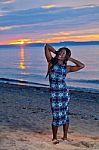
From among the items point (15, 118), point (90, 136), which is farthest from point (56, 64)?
point (15, 118)

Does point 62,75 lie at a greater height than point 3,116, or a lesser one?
greater

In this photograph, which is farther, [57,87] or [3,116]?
[3,116]

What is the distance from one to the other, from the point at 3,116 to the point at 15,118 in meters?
0.46

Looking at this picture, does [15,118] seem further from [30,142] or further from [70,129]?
[30,142]

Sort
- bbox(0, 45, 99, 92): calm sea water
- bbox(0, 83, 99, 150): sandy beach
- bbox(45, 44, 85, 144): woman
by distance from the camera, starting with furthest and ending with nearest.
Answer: bbox(0, 45, 99, 92): calm sea water < bbox(45, 44, 85, 144): woman < bbox(0, 83, 99, 150): sandy beach

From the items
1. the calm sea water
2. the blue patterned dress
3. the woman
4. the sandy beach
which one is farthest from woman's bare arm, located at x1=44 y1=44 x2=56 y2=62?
the calm sea water

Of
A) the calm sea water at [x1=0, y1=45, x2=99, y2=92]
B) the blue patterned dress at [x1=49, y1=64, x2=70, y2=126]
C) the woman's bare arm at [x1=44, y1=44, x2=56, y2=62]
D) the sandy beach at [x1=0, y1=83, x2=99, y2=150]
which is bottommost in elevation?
the calm sea water at [x1=0, y1=45, x2=99, y2=92]

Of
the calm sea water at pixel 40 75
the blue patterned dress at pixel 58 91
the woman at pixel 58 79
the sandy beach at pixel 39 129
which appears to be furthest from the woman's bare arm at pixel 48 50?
the calm sea water at pixel 40 75

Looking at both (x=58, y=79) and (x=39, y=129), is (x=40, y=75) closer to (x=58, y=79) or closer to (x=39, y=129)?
(x=39, y=129)

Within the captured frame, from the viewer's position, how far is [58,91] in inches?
324

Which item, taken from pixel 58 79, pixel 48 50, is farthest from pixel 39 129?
pixel 48 50

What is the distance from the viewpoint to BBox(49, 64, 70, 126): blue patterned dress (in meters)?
8.19

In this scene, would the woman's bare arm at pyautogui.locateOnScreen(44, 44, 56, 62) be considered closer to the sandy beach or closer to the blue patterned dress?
the blue patterned dress

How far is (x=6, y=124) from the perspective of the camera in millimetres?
10375
